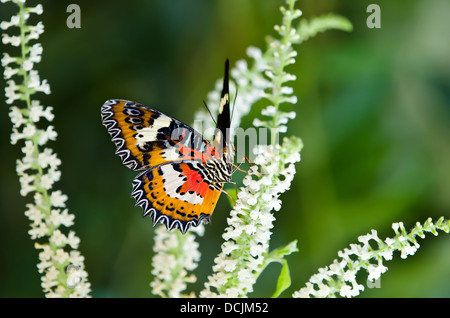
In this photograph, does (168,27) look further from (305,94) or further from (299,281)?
(299,281)

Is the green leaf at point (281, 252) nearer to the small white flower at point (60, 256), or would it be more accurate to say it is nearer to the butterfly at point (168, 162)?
the butterfly at point (168, 162)

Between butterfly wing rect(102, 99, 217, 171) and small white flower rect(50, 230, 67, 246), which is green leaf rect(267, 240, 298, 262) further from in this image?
small white flower rect(50, 230, 67, 246)

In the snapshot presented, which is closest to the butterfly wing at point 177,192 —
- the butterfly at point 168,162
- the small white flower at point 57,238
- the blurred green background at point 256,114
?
the butterfly at point 168,162

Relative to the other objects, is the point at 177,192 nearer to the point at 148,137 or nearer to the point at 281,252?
the point at 148,137

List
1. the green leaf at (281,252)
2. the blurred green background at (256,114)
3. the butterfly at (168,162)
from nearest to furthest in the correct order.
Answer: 1. the green leaf at (281,252)
2. the butterfly at (168,162)
3. the blurred green background at (256,114)

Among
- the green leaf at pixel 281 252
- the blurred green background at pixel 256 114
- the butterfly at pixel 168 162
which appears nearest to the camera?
the green leaf at pixel 281 252
